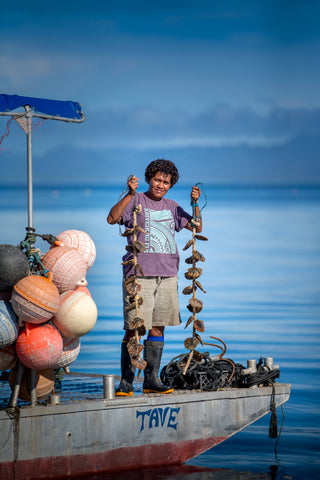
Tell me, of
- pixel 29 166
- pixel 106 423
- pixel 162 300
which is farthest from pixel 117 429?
pixel 29 166

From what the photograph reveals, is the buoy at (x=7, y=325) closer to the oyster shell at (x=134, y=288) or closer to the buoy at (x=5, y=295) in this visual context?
the buoy at (x=5, y=295)

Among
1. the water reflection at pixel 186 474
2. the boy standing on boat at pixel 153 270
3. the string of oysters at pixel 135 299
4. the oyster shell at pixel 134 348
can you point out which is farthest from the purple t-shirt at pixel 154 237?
the water reflection at pixel 186 474

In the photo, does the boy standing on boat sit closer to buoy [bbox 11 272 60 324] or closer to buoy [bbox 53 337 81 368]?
buoy [bbox 53 337 81 368]

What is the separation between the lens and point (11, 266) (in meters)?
6.04

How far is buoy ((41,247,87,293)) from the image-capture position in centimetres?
629

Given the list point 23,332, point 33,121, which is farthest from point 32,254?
point 33,121

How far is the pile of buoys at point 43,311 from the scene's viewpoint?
5969mm

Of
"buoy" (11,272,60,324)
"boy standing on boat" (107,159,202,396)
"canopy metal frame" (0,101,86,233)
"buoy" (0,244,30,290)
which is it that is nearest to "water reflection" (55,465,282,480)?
"boy standing on boat" (107,159,202,396)

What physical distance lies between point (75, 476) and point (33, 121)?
8.33ft

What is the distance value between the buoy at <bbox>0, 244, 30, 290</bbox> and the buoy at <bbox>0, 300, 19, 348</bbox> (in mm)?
137

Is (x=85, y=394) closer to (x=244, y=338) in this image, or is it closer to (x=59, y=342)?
(x=59, y=342)

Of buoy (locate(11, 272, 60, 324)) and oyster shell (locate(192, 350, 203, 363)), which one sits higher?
buoy (locate(11, 272, 60, 324))

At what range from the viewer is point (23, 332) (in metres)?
6.04

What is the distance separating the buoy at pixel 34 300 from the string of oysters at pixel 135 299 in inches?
35.9
